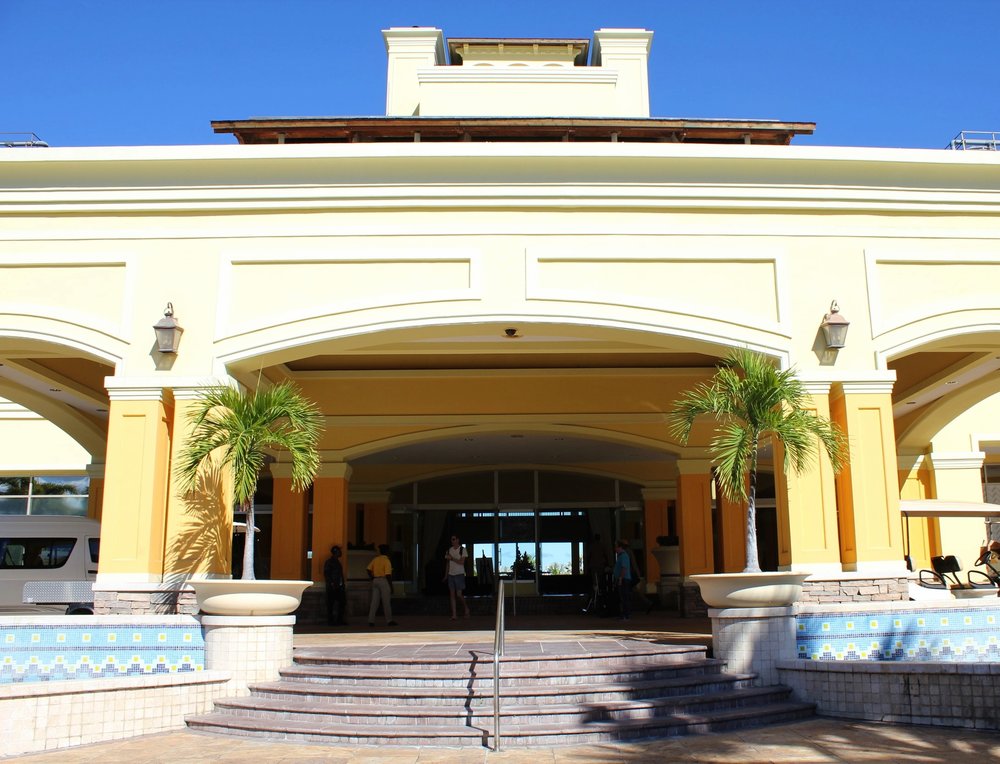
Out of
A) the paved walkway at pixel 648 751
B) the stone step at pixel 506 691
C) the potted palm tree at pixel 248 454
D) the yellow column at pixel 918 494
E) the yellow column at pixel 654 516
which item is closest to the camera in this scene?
the paved walkway at pixel 648 751

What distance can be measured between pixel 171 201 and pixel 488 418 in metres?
6.97

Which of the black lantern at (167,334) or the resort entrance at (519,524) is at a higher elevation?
the black lantern at (167,334)

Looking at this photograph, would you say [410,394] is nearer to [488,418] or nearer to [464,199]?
[488,418]

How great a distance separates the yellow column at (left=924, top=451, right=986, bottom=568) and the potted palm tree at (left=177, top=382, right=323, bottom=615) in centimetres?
1433

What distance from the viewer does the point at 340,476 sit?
57.3 feet

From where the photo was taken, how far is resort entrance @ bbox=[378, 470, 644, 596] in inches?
890

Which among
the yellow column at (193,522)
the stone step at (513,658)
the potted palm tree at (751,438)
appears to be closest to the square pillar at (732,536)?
the potted palm tree at (751,438)

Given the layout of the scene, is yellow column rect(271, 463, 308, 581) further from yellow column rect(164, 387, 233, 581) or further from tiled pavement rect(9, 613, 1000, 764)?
tiled pavement rect(9, 613, 1000, 764)

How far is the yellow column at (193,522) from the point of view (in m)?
11.6

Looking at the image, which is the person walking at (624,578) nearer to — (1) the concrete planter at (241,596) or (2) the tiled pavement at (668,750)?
Answer: (2) the tiled pavement at (668,750)

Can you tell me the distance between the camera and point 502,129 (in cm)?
2002

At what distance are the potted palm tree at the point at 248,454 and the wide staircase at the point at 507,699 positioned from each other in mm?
860

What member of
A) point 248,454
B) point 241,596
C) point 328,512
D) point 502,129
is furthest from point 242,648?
point 502,129

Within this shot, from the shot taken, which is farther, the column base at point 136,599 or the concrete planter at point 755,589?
the column base at point 136,599
